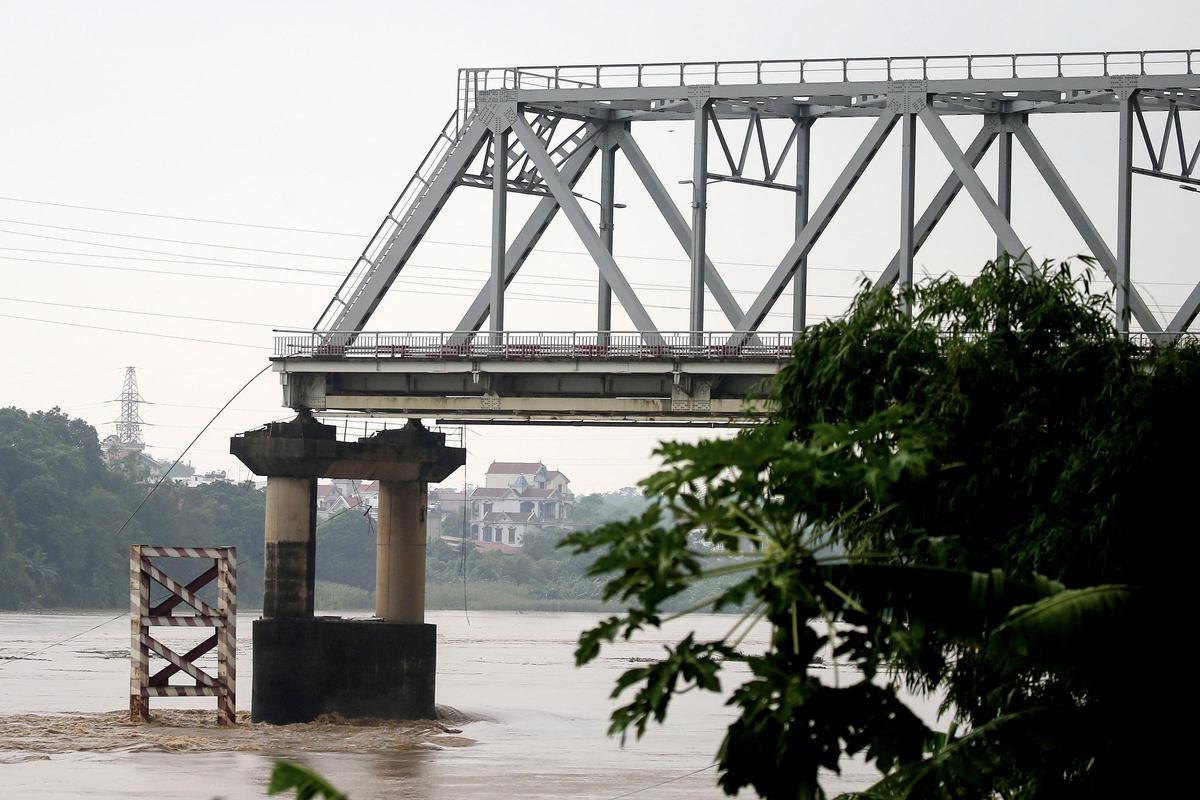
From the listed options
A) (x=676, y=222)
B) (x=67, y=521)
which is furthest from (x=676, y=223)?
(x=67, y=521)

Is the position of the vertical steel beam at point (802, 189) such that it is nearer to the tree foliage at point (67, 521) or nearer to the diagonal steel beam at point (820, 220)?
the diagonal steel beam at point (820, 220)

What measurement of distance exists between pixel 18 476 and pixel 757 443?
149 metres

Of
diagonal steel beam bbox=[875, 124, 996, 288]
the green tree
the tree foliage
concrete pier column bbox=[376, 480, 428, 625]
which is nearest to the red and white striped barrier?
concrete pier column bbox=[376, 480, 428, 625]

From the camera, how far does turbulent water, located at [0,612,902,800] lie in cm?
3850

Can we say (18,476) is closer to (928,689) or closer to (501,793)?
(501,793)

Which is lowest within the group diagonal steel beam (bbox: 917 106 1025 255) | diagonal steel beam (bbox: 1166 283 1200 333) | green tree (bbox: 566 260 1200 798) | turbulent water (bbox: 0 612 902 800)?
turbulent water (bbox: 0 612 902 800)

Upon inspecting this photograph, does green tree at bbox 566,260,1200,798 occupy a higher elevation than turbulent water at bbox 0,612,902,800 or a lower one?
higher

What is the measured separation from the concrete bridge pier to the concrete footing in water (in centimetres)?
3

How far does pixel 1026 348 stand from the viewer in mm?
24703

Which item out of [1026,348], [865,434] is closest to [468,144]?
[1026,348]

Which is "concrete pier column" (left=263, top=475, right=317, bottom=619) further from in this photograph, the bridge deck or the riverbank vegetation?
the riverbank vegetation

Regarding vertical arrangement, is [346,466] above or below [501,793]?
above

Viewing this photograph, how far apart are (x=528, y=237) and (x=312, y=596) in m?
13.0

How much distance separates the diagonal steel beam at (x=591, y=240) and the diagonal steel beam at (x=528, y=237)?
3.16m
